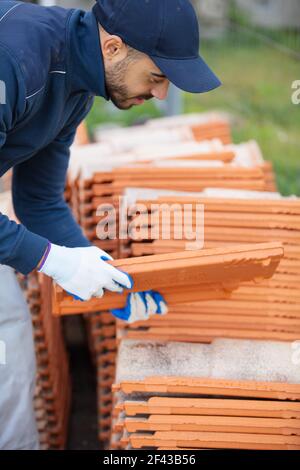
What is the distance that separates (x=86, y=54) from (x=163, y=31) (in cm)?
33

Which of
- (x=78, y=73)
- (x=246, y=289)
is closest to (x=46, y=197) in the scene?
(x=78, y=73)

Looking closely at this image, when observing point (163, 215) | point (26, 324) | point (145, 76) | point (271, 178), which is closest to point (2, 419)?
point (26, 324)

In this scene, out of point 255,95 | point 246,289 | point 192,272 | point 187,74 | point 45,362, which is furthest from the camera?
point 255,95

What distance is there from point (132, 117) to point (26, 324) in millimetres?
7181

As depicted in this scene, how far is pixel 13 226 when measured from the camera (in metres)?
2.73

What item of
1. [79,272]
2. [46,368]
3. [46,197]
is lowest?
[46,368]

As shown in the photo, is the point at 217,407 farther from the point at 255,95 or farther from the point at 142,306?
the point at 255,95

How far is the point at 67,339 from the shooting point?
5.34m

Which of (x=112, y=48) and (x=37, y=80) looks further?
(x=112, y=48)

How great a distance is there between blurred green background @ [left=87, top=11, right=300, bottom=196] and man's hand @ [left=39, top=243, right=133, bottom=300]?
5614mm

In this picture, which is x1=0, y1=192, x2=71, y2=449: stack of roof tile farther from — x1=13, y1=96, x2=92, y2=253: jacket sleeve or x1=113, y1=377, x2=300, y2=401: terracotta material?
x1=113, y1=377, x2=300, y2=401: terracotta material

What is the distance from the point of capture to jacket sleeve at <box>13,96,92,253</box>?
3.39 metres

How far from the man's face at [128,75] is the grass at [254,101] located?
5.49 m

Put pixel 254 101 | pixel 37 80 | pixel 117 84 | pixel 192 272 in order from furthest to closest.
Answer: pixel 254 101 < pixel 192 272 < pixel 117 84 < pixel 37 80
